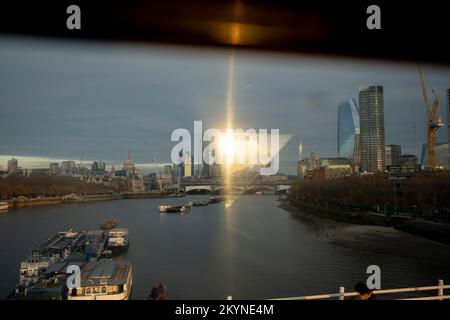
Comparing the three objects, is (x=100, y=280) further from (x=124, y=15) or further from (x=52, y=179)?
(x=52, y=179)

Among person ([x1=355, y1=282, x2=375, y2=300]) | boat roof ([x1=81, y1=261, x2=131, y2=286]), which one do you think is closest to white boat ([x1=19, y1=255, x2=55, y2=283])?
boat roof ([x1=81, y1=261, x2=131, y2=286])

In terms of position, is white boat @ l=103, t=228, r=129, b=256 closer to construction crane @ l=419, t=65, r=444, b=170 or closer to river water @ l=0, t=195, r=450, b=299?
river water @ l=0, t=195, r=450, b=299

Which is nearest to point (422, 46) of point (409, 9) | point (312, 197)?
point (409, 9)

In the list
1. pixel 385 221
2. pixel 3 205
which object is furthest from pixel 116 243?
pixel 385 221

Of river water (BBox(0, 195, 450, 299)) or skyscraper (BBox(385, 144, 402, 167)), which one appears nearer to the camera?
river water (BBox(0, 195, 450, 299))

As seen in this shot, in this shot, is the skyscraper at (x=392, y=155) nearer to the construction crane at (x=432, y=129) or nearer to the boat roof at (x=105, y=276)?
the construction crane at (x=432, y=129)
